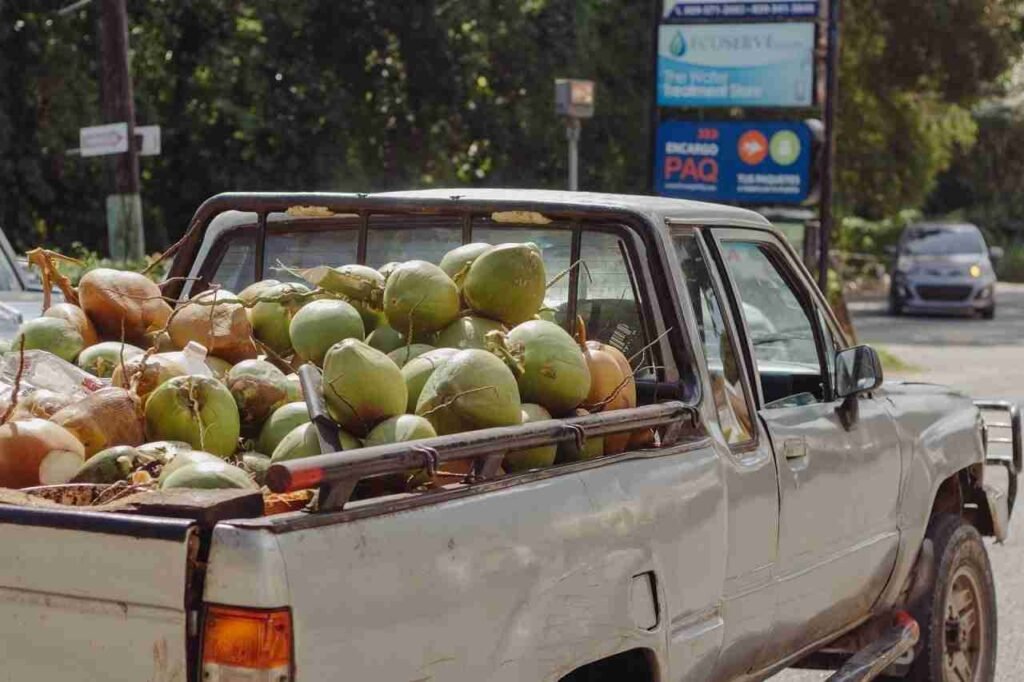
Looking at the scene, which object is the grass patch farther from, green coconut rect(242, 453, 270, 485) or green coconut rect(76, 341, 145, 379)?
green coconut rect(242, 453, 270, 485)

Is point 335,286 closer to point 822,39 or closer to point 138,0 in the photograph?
point 822,39

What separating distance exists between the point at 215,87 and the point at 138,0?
73.0 inches

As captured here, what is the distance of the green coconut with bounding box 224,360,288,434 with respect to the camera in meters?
3.77

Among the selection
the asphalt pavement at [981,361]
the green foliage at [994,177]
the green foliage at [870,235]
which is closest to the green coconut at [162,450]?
the asphalt pavement at [981,361]

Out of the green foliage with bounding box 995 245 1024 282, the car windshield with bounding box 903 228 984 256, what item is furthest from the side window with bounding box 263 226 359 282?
→ the green foliage with bounding box 995 245 1024 282

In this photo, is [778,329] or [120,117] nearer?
[778,329]

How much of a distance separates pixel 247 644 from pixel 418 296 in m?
1.44

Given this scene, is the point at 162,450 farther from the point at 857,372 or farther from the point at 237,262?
the point at 857,372

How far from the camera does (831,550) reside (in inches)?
190

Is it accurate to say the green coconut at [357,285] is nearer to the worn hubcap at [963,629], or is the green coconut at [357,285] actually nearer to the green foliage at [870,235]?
the worn hubcap at [963,629]

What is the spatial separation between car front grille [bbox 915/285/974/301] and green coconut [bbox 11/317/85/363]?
1126 inches

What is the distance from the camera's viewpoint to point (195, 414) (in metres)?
3.56

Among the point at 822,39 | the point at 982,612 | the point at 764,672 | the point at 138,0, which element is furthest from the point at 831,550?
the point at 138,0

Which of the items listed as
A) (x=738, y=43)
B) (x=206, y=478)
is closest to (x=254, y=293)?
(x=206, y=478)
